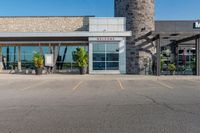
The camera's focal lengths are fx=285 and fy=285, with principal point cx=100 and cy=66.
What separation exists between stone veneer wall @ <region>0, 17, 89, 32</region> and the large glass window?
378 centimetres

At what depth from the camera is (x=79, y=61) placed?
26.8 metres

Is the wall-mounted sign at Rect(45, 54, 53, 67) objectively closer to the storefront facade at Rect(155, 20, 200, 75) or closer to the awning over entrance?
the awning over entrance

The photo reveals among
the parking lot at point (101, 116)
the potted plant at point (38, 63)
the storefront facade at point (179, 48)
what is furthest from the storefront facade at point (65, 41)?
the parking lot at point (101, 116)

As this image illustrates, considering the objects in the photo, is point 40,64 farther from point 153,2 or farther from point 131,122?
point 131,122

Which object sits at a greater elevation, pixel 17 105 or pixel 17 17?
pixel 17 17

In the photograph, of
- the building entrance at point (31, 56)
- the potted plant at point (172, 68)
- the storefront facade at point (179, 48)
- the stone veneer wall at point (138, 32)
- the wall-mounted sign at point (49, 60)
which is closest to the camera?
the potted plant at point (172, 68)

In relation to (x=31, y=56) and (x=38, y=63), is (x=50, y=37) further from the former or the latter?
(x=31, y=56)

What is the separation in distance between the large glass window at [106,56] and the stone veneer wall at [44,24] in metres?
3.78

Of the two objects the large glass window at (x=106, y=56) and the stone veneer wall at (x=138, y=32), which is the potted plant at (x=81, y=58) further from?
the stone veneer wall at (x=138, y=32)

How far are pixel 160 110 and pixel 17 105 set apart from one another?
15.8 ft

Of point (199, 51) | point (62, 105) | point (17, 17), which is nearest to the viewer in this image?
point (62, 105)

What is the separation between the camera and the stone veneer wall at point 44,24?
102 feet

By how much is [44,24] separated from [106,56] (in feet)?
27.3

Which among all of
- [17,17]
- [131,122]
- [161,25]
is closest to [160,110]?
[131,122]
